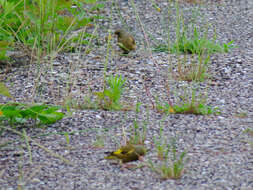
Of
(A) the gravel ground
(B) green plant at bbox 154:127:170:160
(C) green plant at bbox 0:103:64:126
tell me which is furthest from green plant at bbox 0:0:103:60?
(B) green plant at bbox 154:127:170:160

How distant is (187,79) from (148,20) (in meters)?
1.73

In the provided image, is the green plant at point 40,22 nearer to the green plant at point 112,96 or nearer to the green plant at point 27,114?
the green plant at point 112,96

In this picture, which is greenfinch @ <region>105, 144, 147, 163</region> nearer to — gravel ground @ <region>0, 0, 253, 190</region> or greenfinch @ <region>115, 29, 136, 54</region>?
gravel ground @ <region>0, 0, 253, 190</region>

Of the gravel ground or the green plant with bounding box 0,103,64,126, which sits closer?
the gravel ground

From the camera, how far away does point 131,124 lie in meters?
2.71

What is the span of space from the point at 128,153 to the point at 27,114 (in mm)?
682

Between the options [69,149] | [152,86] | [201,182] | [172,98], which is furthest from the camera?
[152,86]

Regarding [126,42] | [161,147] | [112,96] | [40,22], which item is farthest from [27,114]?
[126,42]

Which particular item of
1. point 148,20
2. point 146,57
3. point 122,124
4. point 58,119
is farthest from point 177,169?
point 148,20

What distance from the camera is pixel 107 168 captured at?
7.19 ft

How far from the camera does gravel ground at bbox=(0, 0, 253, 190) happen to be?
6.79 ft

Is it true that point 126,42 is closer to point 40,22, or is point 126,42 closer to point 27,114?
point 40,22

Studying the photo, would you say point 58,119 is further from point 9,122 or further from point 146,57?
point 146,57

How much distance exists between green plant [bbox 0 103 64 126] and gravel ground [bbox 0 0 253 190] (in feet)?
0.23
